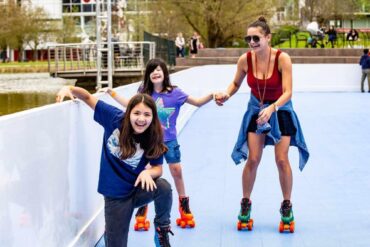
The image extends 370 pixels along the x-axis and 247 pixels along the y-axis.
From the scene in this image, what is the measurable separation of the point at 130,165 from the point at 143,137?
0.19 m

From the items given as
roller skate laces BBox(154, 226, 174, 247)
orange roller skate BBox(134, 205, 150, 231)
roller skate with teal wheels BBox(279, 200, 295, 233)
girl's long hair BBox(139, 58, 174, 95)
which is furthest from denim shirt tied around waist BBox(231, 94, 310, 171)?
roller skate laces BBox(154, 226, 174, 247)

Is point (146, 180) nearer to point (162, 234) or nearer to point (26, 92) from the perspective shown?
A: point (162, 234)

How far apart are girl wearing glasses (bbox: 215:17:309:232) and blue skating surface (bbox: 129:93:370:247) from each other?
1.06 feet

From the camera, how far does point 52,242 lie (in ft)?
15.3

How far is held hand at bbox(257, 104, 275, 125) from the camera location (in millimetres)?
5695

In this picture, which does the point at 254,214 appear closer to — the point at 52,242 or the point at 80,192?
the point at 80,192

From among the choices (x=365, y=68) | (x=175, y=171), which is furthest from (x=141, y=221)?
(x=365, y=68)

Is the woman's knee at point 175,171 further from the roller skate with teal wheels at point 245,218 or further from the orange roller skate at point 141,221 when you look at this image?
the roller skate with teal wheels at point 245,218

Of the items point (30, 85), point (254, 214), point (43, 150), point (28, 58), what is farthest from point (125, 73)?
point (28, 58)

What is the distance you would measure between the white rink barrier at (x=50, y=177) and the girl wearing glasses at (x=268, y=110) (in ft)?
3.73

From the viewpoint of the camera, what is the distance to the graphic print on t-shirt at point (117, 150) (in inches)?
188

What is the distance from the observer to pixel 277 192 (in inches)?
313

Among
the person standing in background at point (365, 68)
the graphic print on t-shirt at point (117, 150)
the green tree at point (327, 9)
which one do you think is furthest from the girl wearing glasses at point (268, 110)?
the green tree at point (327, 9)

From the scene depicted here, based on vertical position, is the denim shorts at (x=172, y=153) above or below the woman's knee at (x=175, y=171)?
above
